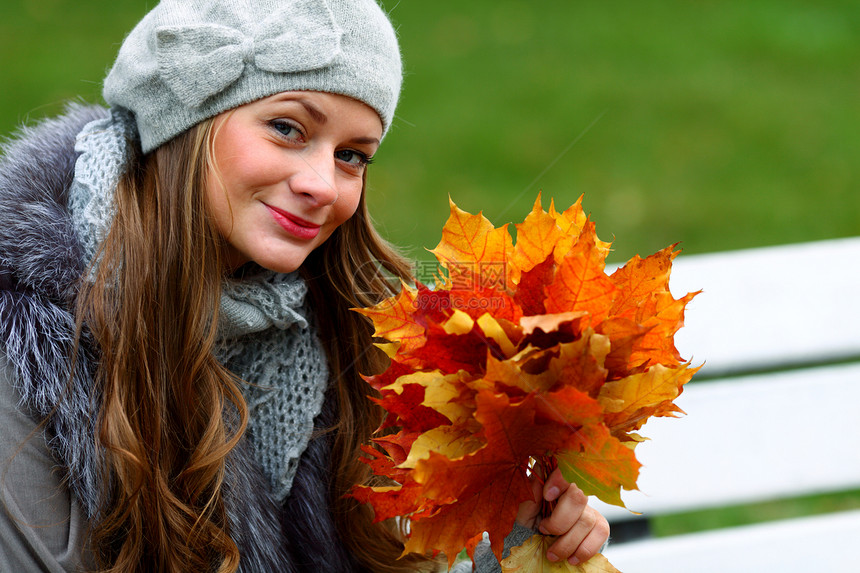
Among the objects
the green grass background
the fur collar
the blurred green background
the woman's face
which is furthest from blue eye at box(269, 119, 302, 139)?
the green grass background

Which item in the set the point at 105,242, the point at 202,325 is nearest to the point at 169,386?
the point at 202,325

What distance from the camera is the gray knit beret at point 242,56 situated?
5.64 feet

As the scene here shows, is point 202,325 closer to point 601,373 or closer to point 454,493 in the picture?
point 454,493

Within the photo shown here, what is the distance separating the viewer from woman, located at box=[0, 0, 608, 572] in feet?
5.59

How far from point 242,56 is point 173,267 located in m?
0.45

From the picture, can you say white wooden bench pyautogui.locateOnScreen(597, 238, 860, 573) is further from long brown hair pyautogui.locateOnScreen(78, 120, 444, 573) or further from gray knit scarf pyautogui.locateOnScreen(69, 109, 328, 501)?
long brown hair pyautogui.locateOnScreen(78, 120, 444, 573)

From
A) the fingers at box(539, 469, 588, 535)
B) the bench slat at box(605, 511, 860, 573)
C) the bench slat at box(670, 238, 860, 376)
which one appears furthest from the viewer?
the bench slat at box(670, 238, 860, 376)

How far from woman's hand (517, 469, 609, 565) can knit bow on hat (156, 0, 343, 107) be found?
928 mm

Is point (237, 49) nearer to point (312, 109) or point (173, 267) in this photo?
point (312, 109)

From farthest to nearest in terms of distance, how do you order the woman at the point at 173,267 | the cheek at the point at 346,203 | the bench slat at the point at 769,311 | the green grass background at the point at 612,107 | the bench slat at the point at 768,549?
the green grass background at the point at 612,107, the bench slat at the point at 769,311, the bench slat at the point at 768,549, the cheek at the point at 346,203, the woman at the point at 173,267

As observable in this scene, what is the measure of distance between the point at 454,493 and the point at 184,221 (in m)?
0.83

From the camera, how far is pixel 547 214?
1466 millimetres

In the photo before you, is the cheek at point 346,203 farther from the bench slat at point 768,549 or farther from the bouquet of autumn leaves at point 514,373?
the bench slat at point 768,549

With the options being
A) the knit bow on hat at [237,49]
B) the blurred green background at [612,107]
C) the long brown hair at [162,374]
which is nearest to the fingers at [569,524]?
the long brown hair at [162,374]
